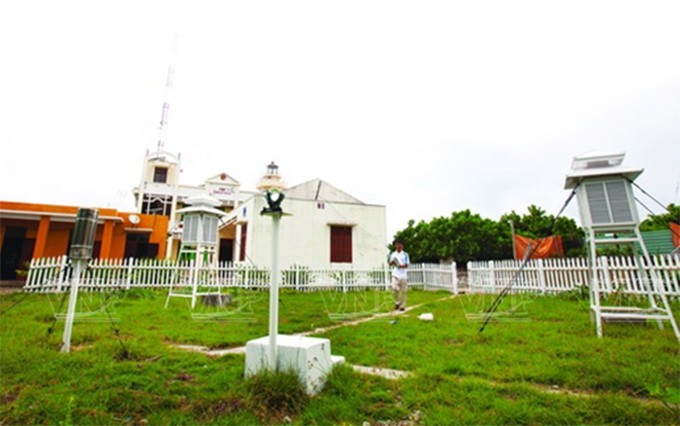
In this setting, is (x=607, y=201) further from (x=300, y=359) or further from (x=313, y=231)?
(x=313, y=231)

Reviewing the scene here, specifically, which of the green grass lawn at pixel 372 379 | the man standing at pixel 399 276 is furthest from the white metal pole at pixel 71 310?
the man standing at pixel 399 276

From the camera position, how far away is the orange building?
1257 centimetres

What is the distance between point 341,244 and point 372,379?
11.9 m

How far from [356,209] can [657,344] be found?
39.6ft

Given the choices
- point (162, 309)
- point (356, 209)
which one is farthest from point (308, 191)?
point (162, 309)

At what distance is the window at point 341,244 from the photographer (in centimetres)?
1467

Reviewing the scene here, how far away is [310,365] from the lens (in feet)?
8.62

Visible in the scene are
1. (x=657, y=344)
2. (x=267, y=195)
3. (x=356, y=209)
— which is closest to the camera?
(x=267, y=195)

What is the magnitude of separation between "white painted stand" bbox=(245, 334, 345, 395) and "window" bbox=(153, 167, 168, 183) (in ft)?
90.7

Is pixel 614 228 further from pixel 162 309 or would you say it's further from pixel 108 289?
pixel 108 289

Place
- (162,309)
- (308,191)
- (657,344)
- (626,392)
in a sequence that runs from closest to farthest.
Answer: (626,392)
(657,344)
(162,309)
(308,191)

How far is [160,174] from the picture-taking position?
1045 inches

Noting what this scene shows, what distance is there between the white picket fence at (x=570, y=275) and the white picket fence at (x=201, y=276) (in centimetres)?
140

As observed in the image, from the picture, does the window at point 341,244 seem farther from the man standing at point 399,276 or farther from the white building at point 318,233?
the man standing at point 399,276
